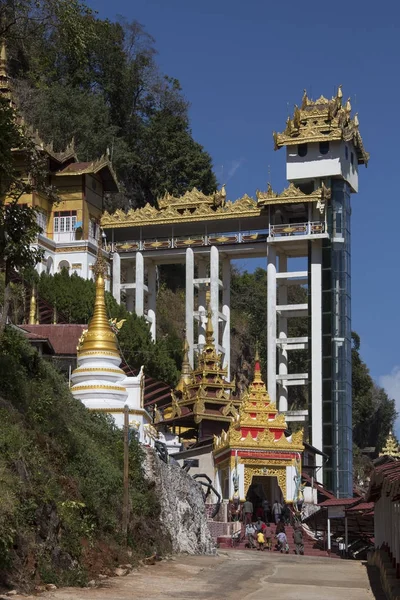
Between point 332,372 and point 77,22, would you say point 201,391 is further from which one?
point 77,22

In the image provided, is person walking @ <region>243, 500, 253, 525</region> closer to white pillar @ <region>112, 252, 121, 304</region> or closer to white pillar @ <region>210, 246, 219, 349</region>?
white pillar @ <region>210, 246, 219, 349</region>

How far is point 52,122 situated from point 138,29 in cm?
1508

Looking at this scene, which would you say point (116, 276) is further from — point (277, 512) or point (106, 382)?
point (106, 382)

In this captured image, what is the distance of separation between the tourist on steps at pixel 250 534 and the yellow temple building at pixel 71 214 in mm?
32104

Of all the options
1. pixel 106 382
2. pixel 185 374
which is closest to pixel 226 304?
pixel 185 374

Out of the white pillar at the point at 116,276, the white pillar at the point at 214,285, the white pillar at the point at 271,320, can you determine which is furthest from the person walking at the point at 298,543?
the white pillar at the point at 116,276

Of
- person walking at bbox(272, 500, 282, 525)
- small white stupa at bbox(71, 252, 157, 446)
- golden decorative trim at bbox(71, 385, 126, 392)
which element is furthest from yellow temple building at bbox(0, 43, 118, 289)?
golden decorative trim at bbox(71, 385, 126, 392)

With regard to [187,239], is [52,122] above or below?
above

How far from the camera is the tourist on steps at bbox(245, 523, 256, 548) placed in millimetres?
42688

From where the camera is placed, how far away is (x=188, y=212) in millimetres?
73125

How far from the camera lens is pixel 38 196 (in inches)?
2859

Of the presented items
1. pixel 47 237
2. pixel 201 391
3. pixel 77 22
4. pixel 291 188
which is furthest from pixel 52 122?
pixel 77 22

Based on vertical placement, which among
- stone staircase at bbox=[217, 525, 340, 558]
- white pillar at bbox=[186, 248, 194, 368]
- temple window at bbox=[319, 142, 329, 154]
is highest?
temple window at bbox=[319, 142, 329, 154]

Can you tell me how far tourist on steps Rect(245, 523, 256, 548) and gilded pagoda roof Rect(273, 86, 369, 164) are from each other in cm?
3349
